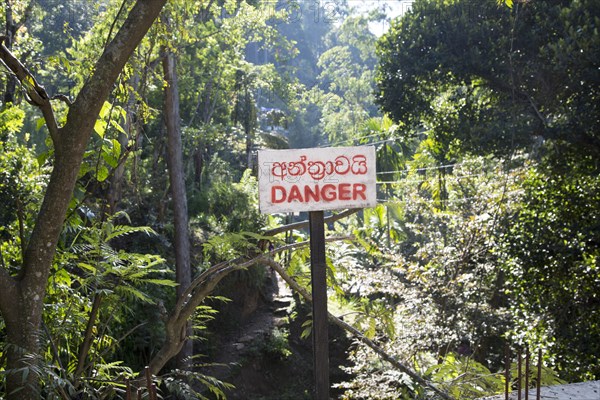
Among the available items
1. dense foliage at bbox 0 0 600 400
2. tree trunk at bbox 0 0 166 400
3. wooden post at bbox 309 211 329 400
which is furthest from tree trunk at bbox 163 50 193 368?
wooden post at bbox 309 211 329 400

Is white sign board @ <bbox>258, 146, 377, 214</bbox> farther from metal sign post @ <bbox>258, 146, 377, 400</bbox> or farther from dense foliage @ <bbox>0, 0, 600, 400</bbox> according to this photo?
dense foliage @ <bbox>0, 0, 600, 400</bbox>

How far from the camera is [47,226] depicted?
3756 mm

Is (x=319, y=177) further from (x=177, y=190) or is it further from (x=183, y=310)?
(x=177, y=190)

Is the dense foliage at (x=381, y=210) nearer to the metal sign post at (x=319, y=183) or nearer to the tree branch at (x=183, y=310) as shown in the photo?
the tree branch at (x=183, y=310)

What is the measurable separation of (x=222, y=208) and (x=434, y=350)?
6.51m

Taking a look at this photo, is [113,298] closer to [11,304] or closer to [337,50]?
[11,304]


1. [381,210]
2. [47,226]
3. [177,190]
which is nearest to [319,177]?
[47,226]

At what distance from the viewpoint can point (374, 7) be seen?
3159 cm

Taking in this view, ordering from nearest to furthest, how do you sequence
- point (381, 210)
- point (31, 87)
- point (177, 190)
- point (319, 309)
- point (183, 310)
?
1. point (319, 309)
2. point (31, 87)
3. point (183, 310)
4. point (381, 210)
5. point (177, 190)

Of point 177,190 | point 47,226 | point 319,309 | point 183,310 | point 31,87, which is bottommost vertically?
point 183,310

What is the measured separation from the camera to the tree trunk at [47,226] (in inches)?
147

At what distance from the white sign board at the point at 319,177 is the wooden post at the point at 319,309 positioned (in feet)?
0.41

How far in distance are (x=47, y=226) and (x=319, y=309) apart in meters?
1.51

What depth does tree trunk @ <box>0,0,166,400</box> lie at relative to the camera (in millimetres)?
3736
